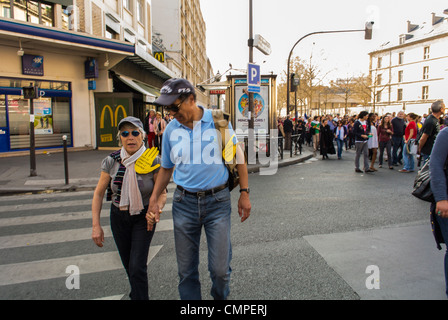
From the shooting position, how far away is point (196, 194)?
2512 millimetres

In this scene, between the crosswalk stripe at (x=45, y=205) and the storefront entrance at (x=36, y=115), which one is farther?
the storefront entrance at (x=36, y=115)

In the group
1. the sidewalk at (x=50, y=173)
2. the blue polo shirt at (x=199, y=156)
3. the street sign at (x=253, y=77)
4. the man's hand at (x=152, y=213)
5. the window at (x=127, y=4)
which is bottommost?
the sidewalk at (x=50, y=173)

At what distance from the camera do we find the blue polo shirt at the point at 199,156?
8.27 feet

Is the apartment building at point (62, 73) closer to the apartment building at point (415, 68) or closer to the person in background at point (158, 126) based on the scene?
the person in background at point (158, 126)

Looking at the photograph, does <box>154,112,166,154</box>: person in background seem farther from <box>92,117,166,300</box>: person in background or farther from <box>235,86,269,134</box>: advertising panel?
<box>92,117,166,300</box>: person in background

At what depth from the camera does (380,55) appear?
67.0 m

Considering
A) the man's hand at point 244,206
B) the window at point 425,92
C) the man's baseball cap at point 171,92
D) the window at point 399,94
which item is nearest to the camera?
the man's baseball cap at point 171,92

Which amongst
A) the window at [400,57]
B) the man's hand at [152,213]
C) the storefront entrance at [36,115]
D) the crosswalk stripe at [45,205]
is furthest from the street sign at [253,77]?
the window at [400,57]

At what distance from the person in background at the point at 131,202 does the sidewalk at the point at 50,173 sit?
19.6 feet

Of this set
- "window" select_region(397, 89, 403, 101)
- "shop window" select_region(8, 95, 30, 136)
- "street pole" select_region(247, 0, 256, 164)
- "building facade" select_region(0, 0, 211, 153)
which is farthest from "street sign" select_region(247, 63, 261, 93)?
"window" select_region(397, 89, 403, 101)

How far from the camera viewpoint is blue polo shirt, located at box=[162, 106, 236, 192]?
2.52m

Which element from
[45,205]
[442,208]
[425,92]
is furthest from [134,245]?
[425,92]

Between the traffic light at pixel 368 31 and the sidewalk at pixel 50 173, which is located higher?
the traffic light at pixel 368 31
